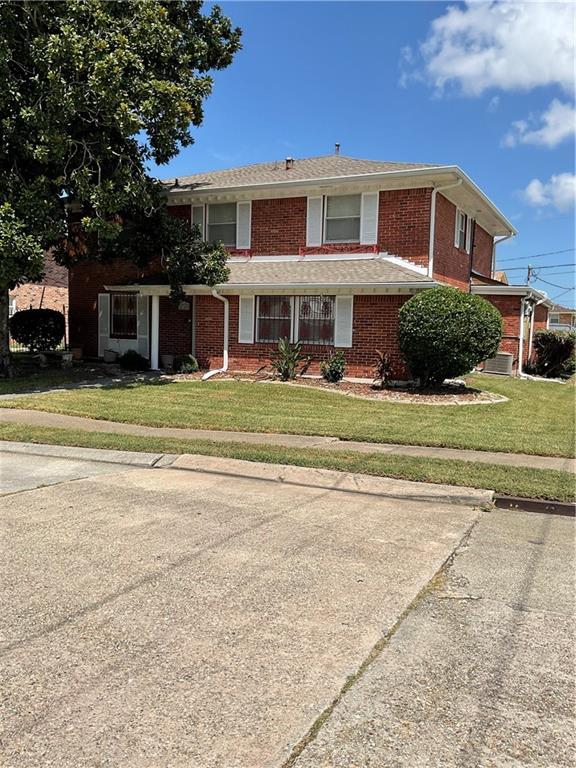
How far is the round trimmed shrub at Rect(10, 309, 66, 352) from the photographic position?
21.0 metres

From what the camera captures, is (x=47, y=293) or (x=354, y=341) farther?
(x=47, y=293)

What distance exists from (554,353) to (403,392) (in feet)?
31.4

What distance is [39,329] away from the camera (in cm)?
2097

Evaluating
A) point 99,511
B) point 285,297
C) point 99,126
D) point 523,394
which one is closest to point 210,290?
point 285,297

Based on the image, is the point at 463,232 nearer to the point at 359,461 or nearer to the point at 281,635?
the point at 359,461

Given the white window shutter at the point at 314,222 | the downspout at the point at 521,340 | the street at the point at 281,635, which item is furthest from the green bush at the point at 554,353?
the street at the point at 281,635

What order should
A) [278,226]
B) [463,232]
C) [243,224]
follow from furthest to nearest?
[463,232]
[243,224]
[278,226]

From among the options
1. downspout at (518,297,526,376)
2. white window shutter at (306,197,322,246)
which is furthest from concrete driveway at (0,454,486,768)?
downspout at (518,297,526,376)

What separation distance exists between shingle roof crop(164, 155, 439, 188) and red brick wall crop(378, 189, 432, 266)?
73 cm

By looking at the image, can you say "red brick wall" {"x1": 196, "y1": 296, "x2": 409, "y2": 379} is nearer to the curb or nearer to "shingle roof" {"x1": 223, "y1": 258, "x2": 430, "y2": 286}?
"shingle roof" {"x1": 223, "y1": 258, "x2": 430, "y2": 286}

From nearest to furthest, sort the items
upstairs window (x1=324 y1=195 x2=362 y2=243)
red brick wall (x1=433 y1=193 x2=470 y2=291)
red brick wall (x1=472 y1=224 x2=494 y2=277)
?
red brick wall (x1=433 y1=193 x2=470 y2=291), upstairs window (x1=324 y1=195 x2=362 y2=243), red brick wall (x1=472 y1=224 x2=494 y2=277)

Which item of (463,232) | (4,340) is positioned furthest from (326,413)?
(463,232)

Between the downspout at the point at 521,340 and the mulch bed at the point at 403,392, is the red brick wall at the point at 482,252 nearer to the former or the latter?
the downspout at the point at 521,340

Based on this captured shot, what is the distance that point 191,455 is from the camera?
26.1ft
